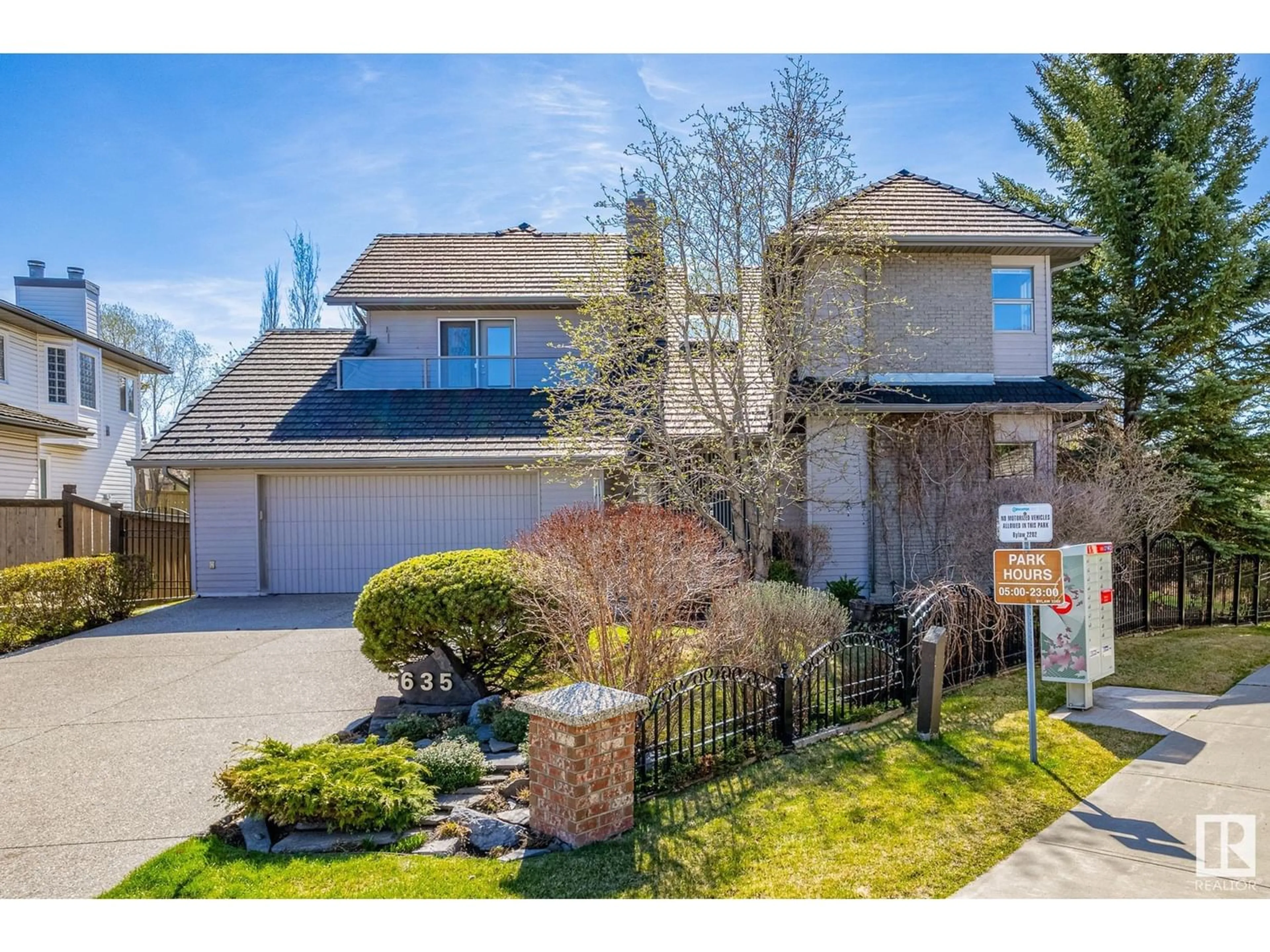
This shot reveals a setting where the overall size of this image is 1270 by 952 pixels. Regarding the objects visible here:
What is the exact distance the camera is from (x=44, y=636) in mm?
11062

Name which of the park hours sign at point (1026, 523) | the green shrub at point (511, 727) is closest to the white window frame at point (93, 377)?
the green shrub at point (511, 727)

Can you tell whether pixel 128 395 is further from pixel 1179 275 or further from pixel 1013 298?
pixel 1179 275

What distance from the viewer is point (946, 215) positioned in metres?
14.1

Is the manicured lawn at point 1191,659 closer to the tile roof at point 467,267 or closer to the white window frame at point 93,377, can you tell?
the tile roof at point 467,267

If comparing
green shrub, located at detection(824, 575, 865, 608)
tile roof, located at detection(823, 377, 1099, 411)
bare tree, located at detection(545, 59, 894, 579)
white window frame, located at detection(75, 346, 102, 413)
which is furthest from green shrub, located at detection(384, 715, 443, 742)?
white window frame, located at detection(75, 346, 102, 413)

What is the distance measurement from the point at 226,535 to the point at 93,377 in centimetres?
1181

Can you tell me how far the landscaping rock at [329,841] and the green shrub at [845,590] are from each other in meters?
8.90

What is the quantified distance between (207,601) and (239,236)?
283 inches

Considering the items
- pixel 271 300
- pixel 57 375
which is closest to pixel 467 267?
pixel 57 375

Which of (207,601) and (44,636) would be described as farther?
(207,601)

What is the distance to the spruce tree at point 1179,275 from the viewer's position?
49.1 feet

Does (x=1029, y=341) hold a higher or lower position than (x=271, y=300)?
lower
